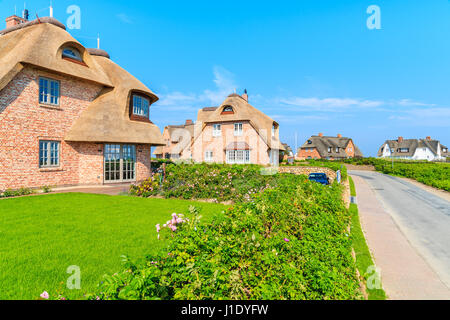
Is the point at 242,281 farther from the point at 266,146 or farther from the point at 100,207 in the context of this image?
the point at 266,146

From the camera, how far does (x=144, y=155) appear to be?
19.7m

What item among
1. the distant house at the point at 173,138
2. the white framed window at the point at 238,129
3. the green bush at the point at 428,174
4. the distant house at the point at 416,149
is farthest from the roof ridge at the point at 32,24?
the distant house at the point at 416,149

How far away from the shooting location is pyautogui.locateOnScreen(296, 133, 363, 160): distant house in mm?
69125

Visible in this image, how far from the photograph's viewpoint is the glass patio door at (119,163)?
58.1ft

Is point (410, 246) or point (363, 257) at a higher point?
point (363, 257)

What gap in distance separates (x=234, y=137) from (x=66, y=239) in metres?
23.9

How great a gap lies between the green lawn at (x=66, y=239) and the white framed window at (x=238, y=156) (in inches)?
709

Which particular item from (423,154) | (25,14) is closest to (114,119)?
(25,14)

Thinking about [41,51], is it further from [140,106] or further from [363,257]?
[363,257]

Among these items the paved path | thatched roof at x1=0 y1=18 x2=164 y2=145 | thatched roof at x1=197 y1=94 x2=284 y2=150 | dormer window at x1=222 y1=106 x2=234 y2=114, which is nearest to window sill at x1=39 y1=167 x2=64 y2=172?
thatched roof at x1=0 y1=18 x2=164 y2=145

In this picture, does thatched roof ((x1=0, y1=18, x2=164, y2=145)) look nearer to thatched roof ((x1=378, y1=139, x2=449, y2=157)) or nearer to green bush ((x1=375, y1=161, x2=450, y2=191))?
A: green bush ((x1=375, y1=161, x2=450, y2=191))

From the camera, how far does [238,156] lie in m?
29.3

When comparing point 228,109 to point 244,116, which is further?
point 228,109

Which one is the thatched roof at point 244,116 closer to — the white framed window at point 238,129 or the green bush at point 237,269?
the white framed window at point 238,129
